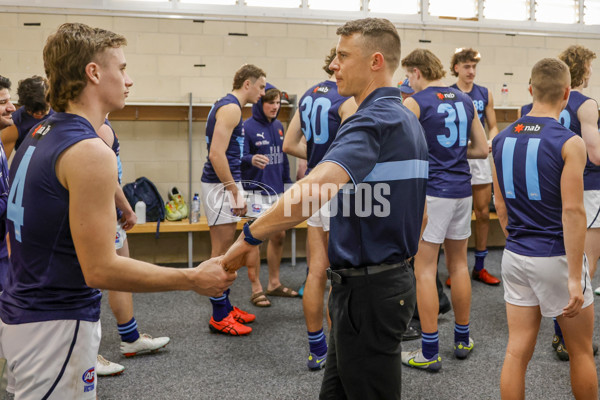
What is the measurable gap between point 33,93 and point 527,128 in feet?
8.40

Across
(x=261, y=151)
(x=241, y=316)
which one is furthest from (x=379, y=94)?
(x=261, y=151)

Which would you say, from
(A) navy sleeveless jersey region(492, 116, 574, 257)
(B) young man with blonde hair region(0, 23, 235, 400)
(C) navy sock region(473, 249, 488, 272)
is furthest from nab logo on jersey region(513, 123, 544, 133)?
(C) navy sock region(473, 249, 488, 272)

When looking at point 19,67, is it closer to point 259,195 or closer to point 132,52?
point 132,52

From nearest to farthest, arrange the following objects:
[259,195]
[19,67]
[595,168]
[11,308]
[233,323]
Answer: [11,308] → [595,168] → [233,323] → [259,195] → [19,67]

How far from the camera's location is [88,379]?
1.45m

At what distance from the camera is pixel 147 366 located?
10.2 feet

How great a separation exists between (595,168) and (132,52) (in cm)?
433

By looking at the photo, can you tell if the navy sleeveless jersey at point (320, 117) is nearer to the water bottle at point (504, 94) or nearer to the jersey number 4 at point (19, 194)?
the jersey number 4 at point (19, 194)

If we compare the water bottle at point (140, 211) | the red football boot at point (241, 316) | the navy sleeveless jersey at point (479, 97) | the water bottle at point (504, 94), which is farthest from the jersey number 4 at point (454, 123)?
the water bottle at point (504, 94)

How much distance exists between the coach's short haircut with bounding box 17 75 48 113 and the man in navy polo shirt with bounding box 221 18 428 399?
2024 mm

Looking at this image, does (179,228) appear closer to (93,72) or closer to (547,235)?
(547,235)

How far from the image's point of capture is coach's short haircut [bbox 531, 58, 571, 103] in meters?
2.15

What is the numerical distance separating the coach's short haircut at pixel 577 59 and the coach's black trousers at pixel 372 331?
199 cm

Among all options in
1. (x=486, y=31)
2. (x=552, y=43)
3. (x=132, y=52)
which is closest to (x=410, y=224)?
(x=132, y=52)
